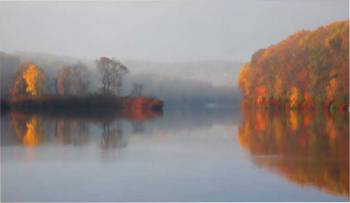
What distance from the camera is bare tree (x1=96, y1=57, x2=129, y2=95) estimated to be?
59.4ft

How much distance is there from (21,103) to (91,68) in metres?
3.07

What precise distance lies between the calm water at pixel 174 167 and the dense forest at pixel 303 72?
415 inches

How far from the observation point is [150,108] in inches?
781

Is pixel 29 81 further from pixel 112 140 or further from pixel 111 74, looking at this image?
pixel 112 140

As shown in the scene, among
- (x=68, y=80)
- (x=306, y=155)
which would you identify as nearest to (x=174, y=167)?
(x=306, y=155)

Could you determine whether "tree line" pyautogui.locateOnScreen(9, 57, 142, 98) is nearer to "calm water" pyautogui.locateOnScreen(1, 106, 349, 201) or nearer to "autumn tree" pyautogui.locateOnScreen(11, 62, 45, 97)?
"autumn tree" pyautogui.locateOnScreen(11, 62, 45, 97)

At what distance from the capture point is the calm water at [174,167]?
4.82 meters

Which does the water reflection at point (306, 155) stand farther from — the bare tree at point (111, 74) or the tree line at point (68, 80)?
the tree line at point (68, 80)

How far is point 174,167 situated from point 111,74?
12604mm

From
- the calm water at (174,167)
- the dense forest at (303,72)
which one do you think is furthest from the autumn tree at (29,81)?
the dense forest at (303,72)

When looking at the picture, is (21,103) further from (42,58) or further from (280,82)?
(280,82)

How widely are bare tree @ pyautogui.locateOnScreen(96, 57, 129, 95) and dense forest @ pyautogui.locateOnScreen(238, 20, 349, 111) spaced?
5.49 meters

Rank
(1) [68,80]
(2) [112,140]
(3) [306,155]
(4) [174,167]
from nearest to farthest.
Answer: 1. (4) [174,167]
2. (3) [306,155]
3. (2) [112,140]
4. (1) [68,80]

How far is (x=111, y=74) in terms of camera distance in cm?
1848
